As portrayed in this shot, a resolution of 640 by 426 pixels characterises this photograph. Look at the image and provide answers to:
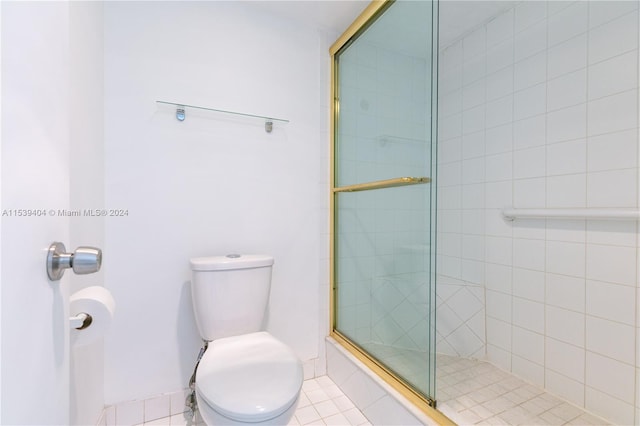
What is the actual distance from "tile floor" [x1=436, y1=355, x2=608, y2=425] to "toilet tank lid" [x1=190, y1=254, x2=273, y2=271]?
94cm

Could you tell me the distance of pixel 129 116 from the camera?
4.41 ft

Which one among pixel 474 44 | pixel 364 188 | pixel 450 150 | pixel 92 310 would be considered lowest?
pixel 92 310

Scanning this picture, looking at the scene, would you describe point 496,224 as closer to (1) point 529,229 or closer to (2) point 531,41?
(1) point 529,229

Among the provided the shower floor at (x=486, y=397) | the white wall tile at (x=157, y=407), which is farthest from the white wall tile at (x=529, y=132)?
the white wall tile at (x=157, y=407)

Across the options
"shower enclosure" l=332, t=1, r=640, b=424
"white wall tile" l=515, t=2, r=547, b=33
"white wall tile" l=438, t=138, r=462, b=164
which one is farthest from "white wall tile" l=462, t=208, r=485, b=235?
"white wall tile" l=515, t=2, r=547, b=33

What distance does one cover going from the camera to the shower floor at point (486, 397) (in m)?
1.27

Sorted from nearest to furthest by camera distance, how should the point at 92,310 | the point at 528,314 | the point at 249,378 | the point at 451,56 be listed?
the point at 92,310 → the point at 249,378 → the point at 528,314 → the point at 451,56

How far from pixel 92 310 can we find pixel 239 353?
1.76 ft

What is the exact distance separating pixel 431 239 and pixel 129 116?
139 centimetres

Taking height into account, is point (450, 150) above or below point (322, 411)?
above

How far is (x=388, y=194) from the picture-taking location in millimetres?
1430

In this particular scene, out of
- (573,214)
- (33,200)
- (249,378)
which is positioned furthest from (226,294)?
(573,214)

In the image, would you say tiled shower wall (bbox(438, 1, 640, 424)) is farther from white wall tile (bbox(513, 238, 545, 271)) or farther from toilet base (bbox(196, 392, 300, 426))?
toilet base (bbox(196, 392, 300, 426))

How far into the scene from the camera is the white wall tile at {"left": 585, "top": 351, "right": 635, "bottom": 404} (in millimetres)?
1252
